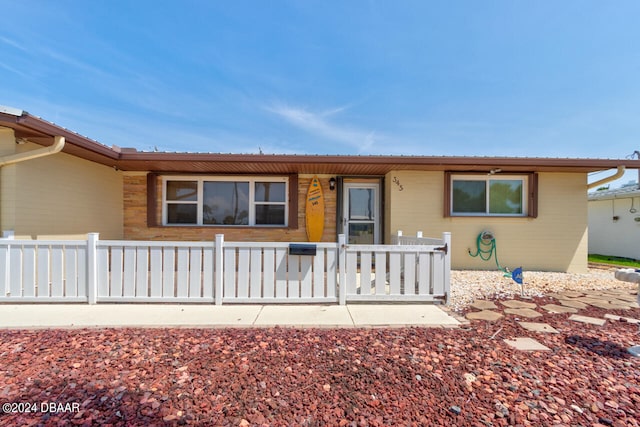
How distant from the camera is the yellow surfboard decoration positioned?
741cm

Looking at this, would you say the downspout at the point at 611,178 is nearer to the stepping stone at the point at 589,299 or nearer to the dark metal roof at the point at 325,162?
the dark metal roof at the point at 325,162

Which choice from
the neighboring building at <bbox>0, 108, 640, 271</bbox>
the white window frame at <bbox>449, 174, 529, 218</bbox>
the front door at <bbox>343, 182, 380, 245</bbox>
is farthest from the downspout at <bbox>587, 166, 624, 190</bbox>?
the front door at <bbox>343, 182, 380, 245</bbox>

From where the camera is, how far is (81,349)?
103 inches

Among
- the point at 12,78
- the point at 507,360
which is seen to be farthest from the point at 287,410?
the point at 12,78

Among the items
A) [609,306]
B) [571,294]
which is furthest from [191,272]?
[571,294]

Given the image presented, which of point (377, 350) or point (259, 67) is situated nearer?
point (377, 350)

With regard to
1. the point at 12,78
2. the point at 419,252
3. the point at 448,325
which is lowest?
the point at 448,325

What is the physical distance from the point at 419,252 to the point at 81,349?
409cm

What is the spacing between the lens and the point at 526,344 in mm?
2850

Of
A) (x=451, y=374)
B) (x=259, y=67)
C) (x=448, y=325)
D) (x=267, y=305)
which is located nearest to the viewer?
(x=451, y=374)

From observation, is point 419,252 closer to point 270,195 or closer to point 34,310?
point 270,195

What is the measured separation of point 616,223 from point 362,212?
11.3 m

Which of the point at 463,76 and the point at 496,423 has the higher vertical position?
the point at 463,76

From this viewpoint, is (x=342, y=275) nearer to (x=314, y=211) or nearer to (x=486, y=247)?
(x=314, y=211)
